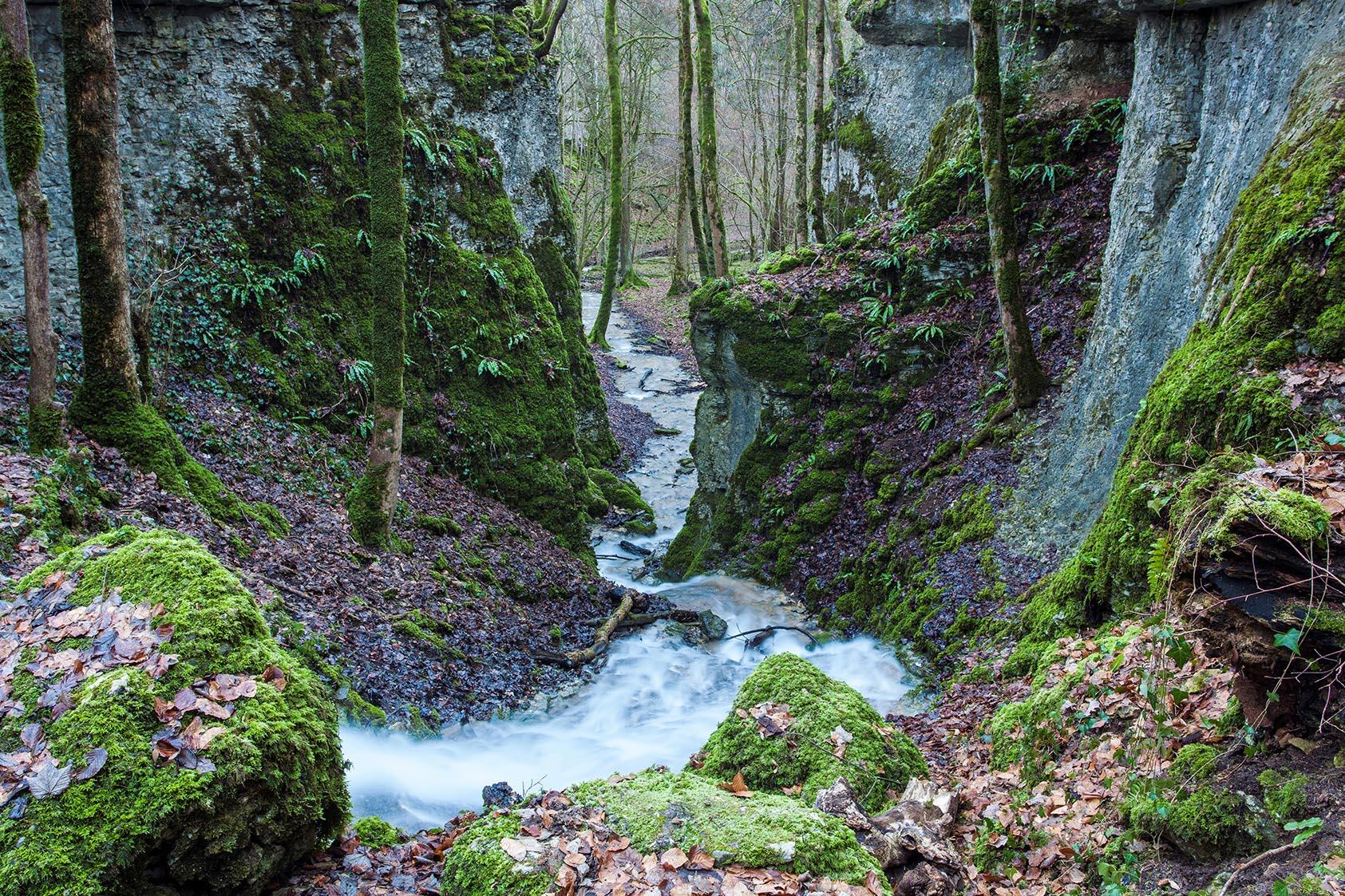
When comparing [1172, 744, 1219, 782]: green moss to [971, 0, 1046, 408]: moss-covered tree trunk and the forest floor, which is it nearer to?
the forest floor

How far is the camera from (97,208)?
7.67 meters

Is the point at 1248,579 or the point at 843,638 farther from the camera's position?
the point at 843,638

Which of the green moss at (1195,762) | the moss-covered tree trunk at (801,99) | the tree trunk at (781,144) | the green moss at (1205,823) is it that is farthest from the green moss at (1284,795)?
the tree trunk at (781,144)

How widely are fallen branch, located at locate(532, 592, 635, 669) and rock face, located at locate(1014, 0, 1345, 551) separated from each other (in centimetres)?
560

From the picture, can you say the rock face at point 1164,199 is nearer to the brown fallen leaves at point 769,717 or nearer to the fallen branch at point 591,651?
the brown fallen leaves at point 769,717

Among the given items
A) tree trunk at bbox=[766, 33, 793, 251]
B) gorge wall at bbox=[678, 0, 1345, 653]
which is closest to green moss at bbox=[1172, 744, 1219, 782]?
gorge wall at bbox=[678, 0, 1345, 653]

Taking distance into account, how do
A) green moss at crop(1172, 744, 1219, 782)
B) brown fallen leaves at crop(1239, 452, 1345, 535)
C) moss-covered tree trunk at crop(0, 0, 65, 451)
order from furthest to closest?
moss-covered tree trunk at crop(0, 0, 65, 451) < green moss at crop(1172, 744, 1219, 782) < brown fallen leaves at crop(1239, 452, 1345, 535)

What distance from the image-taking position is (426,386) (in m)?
13.6

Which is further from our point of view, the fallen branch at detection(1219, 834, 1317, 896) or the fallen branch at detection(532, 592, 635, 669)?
the fallen branch at detection(532, 592, 635, 669)

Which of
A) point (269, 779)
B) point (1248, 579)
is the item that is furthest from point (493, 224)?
point (1248, 579)

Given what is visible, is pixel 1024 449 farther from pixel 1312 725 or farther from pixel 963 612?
pixel 1312 725

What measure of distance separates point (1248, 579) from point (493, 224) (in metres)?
14.0

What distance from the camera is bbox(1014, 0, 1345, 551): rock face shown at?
25.2 ft

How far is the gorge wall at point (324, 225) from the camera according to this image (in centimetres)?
1185
